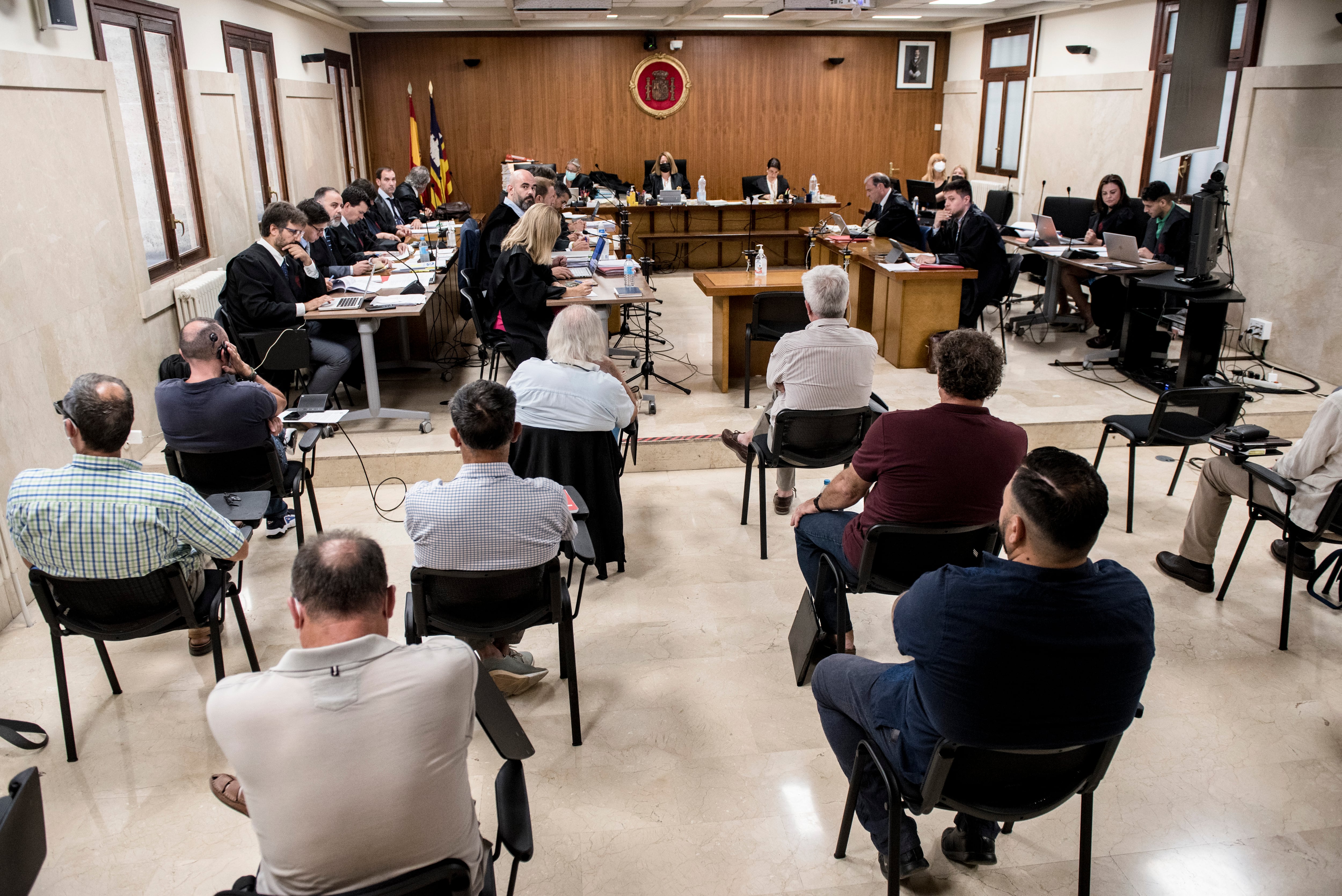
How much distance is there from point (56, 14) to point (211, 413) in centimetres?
224

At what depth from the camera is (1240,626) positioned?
3430 millimetres

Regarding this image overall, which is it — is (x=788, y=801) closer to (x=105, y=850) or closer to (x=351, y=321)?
(x=105, y=850)

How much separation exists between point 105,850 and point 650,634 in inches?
69.2

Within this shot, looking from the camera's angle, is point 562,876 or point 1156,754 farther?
point 1156,754

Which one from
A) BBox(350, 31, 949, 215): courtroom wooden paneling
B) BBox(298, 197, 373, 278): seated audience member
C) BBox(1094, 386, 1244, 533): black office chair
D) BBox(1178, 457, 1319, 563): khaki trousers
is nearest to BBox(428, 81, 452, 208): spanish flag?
BBox(350, 31, 949, 215): courtroom wooden paneling

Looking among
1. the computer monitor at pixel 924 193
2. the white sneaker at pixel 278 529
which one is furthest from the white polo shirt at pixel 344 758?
the computer monitor at pixel 924 193

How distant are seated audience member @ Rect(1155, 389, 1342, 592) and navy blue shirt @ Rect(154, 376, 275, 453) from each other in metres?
3.61

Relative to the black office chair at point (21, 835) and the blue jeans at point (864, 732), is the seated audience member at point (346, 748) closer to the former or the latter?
the black office chair at point (21, 835)

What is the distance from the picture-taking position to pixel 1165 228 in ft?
21.2

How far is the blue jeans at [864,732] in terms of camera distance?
2.14m

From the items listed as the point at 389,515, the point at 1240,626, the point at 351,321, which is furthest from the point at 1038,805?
the point at 351,321

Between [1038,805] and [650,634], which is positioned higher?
[1038,805]

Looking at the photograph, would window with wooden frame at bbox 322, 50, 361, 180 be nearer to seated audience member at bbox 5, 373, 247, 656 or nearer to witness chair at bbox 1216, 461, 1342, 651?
seated audience member at bbox 5, 373, 247, 656

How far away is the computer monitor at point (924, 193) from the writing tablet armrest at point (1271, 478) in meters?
5.25
